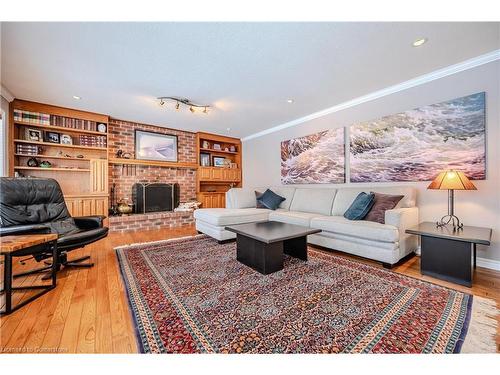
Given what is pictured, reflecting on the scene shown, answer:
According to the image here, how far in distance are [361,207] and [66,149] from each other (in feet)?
17.3

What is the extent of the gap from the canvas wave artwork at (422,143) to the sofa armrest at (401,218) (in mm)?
592

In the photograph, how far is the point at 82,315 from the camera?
1428mm

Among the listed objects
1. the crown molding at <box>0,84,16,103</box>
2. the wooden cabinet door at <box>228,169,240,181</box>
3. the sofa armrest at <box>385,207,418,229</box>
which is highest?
the crown molding at <box>0,84,16,103</box>

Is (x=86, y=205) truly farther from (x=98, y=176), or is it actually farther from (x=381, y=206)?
(x=381, y=206)

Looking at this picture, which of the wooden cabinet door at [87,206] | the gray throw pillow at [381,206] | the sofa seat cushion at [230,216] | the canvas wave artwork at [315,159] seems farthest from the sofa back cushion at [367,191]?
the wooden cabinet door at [87,206]

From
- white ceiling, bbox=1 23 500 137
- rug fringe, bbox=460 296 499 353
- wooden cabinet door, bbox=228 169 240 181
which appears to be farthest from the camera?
wooden cabinet door, bbox=228 169 240 181

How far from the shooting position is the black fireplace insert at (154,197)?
4539mm

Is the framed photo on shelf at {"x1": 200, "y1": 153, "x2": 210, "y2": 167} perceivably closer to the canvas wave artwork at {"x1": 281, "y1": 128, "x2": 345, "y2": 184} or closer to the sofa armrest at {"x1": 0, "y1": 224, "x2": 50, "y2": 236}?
the canvas wave artwork at {"x1": 281, "y1": 128, "x2": 345, "y2": 184}

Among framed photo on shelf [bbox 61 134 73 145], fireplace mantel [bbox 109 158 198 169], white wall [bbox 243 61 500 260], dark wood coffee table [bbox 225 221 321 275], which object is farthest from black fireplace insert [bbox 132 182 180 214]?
white wall [bbox 243 61 500 260]

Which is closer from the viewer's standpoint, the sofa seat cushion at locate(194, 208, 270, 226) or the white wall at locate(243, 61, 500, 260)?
the white wall at locate(243, 61, 500, 260)

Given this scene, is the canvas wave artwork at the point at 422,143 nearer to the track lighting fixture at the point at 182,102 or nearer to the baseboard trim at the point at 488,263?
the baseboard trim at the point at 488,263

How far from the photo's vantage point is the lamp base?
7.03ft

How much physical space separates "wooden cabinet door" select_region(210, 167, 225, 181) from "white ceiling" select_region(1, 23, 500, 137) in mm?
2394
